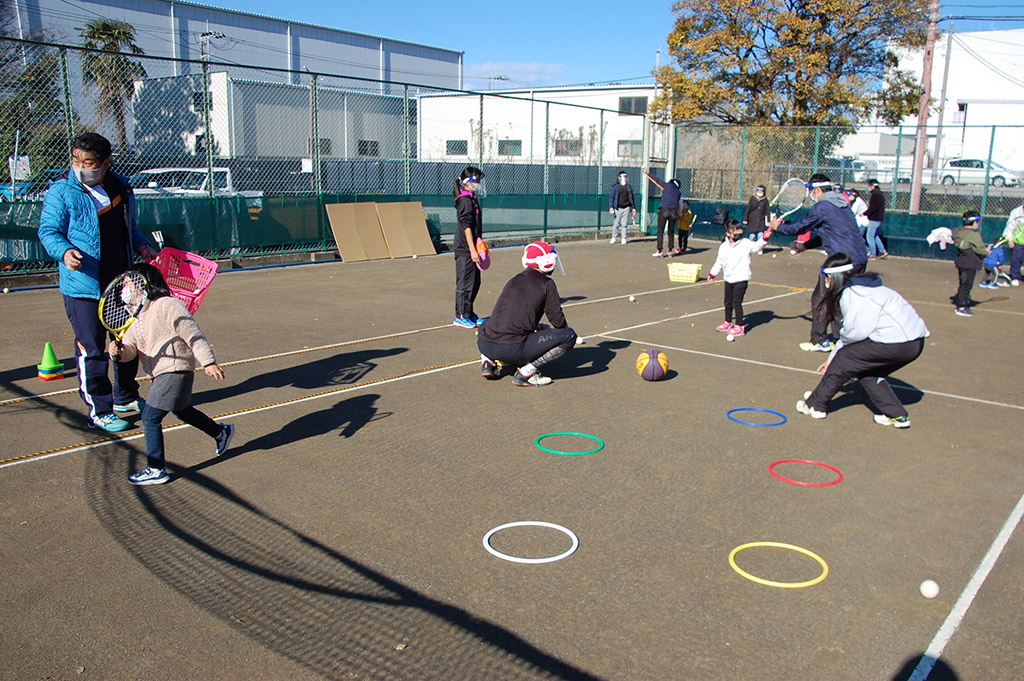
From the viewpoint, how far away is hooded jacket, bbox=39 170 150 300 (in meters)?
6.02

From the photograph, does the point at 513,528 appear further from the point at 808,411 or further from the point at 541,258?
the point at 541,258

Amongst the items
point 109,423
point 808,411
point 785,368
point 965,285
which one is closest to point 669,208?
point 965,285

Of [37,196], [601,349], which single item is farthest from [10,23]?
[601,349]

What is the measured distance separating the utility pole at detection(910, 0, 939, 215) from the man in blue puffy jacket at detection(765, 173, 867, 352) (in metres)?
15.1

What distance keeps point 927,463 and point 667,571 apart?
2.84 meters

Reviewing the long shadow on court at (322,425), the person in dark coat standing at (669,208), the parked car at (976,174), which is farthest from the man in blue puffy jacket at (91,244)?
the parked car at (976,174)

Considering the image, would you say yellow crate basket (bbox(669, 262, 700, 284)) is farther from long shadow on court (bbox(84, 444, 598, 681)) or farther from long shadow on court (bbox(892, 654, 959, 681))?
long shadow on court (bbox(892, 654, 959, 681))

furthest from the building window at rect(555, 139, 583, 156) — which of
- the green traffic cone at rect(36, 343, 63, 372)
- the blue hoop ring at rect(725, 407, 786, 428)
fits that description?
the green traffic cone at rect(36, 343, 63, 372)

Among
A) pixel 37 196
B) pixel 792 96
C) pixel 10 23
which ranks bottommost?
pixel 37 196

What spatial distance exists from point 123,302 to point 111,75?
17176mm

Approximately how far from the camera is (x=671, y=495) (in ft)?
17.0

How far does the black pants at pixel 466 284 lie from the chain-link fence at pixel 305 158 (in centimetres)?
644

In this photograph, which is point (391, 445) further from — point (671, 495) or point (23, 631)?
point (23, 631)

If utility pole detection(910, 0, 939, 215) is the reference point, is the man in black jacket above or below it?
below
